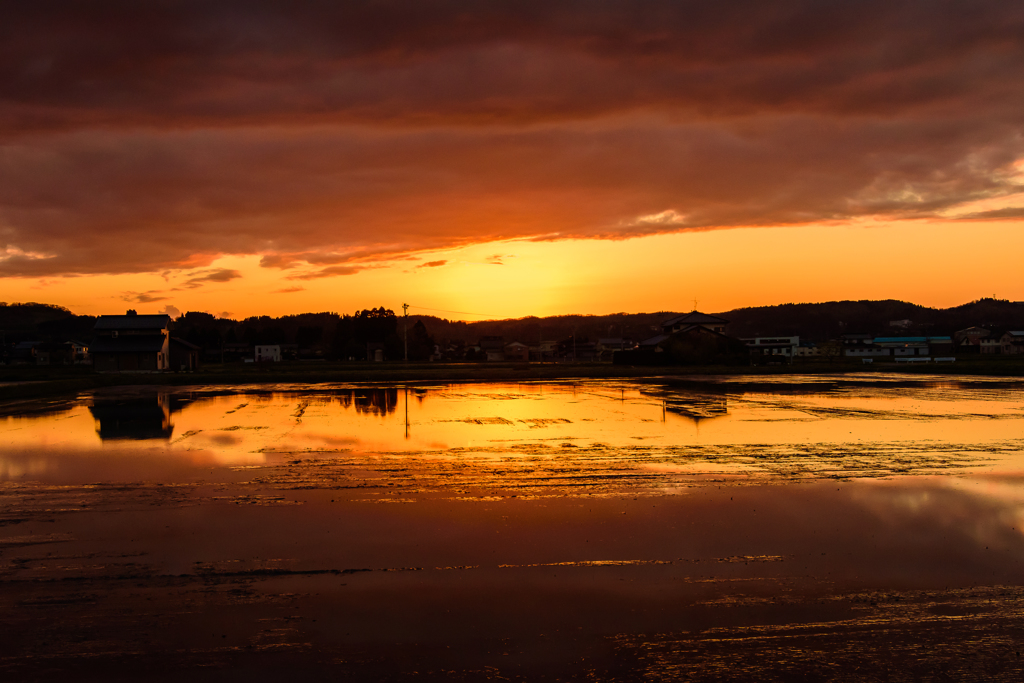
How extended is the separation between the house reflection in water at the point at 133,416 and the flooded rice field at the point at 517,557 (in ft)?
5.39

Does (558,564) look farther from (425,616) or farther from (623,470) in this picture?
(623,470)

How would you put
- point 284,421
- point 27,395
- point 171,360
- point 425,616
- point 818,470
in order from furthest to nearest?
point 171,360
point 27,395
point 284,421
point 818,470
point 425,616

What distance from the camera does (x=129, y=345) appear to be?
58562 mm

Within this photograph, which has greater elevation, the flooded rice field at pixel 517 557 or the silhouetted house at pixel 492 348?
the silhouetted house at pixel 492 348

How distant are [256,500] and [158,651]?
544cm

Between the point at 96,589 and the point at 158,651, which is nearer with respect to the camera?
the point at 158,651

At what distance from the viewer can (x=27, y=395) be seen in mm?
34094

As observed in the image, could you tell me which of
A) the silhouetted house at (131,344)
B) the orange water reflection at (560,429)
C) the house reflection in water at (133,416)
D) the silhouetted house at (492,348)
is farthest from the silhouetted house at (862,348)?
the house reflection in water at (133,416)

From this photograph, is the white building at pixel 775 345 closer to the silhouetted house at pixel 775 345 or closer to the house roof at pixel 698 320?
the silhouetted house at pixel 775 345

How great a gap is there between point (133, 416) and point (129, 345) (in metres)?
40.2

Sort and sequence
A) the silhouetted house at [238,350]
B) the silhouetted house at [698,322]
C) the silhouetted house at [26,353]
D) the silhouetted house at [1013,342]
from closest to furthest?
the silhouetted house at [698,322] < the silhouetted house at [26,353] < the silhouetted house at [1013,342] < the silhouetted house at [238,350]

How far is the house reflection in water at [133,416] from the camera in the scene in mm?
19477

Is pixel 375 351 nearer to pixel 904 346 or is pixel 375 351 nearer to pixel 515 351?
pixel 515 351

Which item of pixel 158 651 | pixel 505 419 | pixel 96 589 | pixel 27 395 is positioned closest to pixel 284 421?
pixel 505 419
